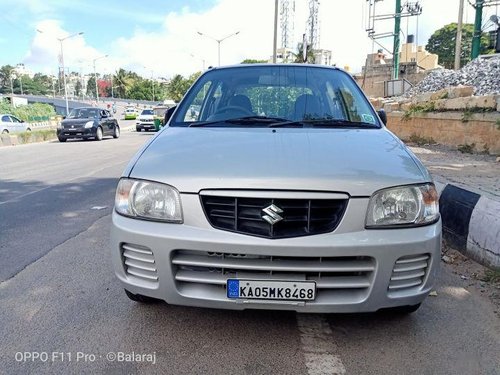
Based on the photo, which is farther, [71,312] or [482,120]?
[482,120]

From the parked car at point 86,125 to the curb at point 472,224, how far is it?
61.5ft

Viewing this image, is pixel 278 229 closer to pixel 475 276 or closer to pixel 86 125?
pixel 475 276

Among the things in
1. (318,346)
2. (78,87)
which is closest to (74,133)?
(318,346)

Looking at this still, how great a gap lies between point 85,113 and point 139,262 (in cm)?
2112

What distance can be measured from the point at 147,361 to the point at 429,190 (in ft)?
6.20

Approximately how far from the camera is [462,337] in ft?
8.98

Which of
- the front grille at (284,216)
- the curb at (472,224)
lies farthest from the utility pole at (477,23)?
the front grille at (284,216)

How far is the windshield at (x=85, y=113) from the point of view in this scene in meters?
21.5

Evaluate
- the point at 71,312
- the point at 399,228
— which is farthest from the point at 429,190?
the point at 71,312

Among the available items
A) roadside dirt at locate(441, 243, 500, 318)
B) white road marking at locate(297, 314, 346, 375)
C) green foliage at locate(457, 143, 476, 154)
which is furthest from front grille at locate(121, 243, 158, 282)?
green foliage at locate(457, 143, 476, 154)

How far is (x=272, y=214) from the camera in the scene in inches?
89.6

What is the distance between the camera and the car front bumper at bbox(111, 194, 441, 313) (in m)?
2.26

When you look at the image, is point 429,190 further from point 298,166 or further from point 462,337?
point 462,337

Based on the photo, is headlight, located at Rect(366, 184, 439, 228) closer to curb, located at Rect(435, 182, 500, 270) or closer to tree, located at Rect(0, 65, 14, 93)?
curb, located at Rect(435, 182, 500, 270)
